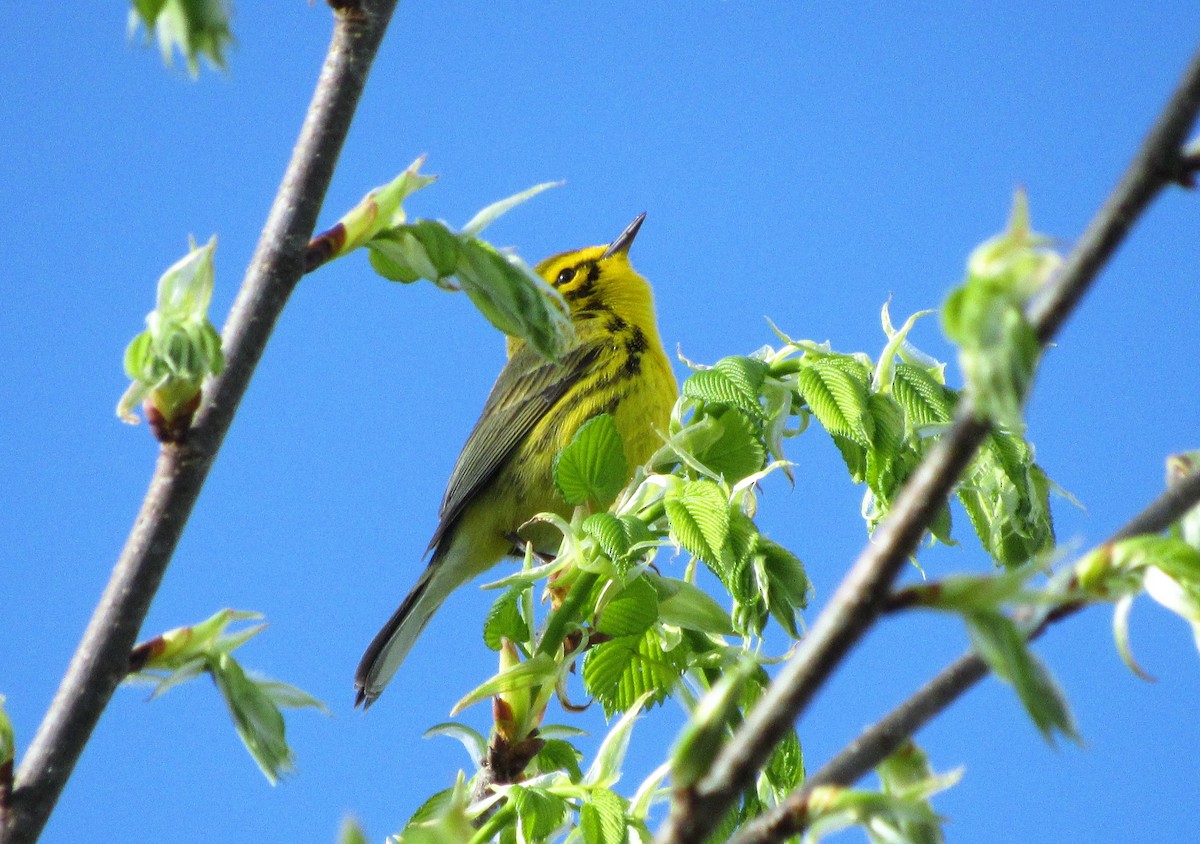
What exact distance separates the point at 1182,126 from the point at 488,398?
5847 millimetres

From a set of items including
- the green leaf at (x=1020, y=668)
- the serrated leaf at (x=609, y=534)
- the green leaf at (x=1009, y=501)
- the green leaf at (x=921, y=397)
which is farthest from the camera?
the green leaf at (x=921, y=397)

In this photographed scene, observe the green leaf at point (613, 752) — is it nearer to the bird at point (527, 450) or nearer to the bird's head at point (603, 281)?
the bird at point (527, 450)

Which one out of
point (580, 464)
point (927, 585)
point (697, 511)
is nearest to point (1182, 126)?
point (927, 585)

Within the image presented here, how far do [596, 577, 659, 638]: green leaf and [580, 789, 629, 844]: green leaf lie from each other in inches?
12.3

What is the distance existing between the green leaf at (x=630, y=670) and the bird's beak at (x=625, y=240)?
498cm

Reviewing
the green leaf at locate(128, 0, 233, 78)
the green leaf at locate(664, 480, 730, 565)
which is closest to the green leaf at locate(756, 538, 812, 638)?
the green leaf at locate(664, 480, 730, 565)

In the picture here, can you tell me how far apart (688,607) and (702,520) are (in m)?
0.16

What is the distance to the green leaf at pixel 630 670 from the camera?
2.46 m

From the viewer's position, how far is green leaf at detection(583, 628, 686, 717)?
2461 mm

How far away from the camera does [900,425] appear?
2523 mm

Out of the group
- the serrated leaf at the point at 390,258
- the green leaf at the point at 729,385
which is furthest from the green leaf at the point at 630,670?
the serrated leaf at the point at 390,258

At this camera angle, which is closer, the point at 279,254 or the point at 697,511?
the point at 279,254

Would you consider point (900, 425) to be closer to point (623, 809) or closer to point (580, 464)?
point (580, 464)

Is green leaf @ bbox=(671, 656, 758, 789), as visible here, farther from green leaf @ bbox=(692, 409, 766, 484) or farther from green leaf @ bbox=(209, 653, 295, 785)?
green leaf @ bbox=(692, 409, 766, 484)
